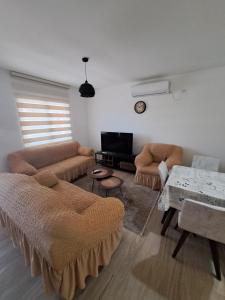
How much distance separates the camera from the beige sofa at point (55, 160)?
9.03ft

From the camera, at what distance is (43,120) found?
141 inches

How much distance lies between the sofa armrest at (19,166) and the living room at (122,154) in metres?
0.03

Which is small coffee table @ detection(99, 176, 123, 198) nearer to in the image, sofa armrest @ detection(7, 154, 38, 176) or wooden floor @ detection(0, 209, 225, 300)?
wooden floor @ detection(0, 209, 225, 300)

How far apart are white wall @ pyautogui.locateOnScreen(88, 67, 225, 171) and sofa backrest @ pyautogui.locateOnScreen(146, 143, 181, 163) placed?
28 cm

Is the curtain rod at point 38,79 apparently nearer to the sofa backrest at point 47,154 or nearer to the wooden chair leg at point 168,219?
the sofa backrest at point 47,154

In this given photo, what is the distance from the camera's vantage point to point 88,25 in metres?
1.49

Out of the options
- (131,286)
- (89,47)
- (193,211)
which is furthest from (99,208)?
(89,47)

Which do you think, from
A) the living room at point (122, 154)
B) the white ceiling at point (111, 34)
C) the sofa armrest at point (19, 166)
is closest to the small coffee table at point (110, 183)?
the living room at point (122, 154)

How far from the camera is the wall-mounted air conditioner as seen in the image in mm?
3277

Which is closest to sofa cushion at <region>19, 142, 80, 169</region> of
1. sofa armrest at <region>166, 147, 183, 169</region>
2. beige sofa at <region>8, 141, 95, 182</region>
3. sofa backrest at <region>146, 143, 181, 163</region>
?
beige sofa at <region>8, 141, 95, 182</region>

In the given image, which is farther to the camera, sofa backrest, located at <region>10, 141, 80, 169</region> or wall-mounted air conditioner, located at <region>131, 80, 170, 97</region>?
wall-mounted air conditioner, located at <region>131, 80, 170, 97</region>

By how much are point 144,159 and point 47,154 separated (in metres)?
2.39

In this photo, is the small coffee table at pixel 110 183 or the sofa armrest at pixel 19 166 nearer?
the small coffee table at pixel 110 183

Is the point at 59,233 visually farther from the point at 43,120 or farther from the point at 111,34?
the point at 43,120
